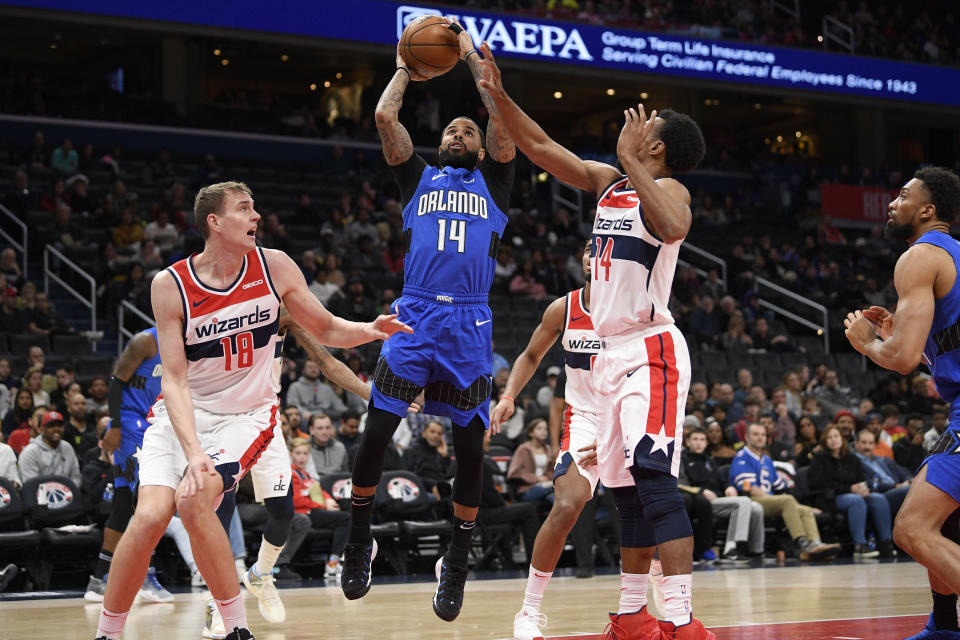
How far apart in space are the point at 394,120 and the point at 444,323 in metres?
1.13

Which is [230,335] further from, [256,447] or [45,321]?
[45,321]

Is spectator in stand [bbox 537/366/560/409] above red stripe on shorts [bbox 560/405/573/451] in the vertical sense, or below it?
below

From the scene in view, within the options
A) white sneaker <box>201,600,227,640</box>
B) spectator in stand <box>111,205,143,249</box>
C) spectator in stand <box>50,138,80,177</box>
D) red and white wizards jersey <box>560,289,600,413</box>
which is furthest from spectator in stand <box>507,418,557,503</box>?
spectator in stand <box>50,138,80,177</box>

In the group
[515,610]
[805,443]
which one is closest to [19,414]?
[515,610]

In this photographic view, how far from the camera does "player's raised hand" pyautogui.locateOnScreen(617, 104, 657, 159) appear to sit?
4648mm

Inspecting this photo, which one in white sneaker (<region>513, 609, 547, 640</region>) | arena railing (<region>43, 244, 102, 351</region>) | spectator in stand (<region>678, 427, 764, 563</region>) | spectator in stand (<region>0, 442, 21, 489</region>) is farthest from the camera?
arena railing (<region>43, 244, 102, 351</region>)

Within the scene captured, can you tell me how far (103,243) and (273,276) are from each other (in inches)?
469

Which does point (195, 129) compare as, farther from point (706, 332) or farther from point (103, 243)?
point (706, 332)

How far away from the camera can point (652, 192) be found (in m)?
4.59

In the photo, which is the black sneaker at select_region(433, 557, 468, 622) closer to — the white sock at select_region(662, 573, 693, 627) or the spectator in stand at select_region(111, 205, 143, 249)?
the white sock at select_region(662, 573, 693, 627)

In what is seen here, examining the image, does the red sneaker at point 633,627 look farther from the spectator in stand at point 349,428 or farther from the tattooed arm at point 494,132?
the spectator in stand at point 349,428

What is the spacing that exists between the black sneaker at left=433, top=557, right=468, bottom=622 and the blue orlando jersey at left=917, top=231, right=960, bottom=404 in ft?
7.96

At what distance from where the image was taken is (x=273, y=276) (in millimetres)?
5141

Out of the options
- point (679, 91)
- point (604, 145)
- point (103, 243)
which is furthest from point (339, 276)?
point (679, 91)
